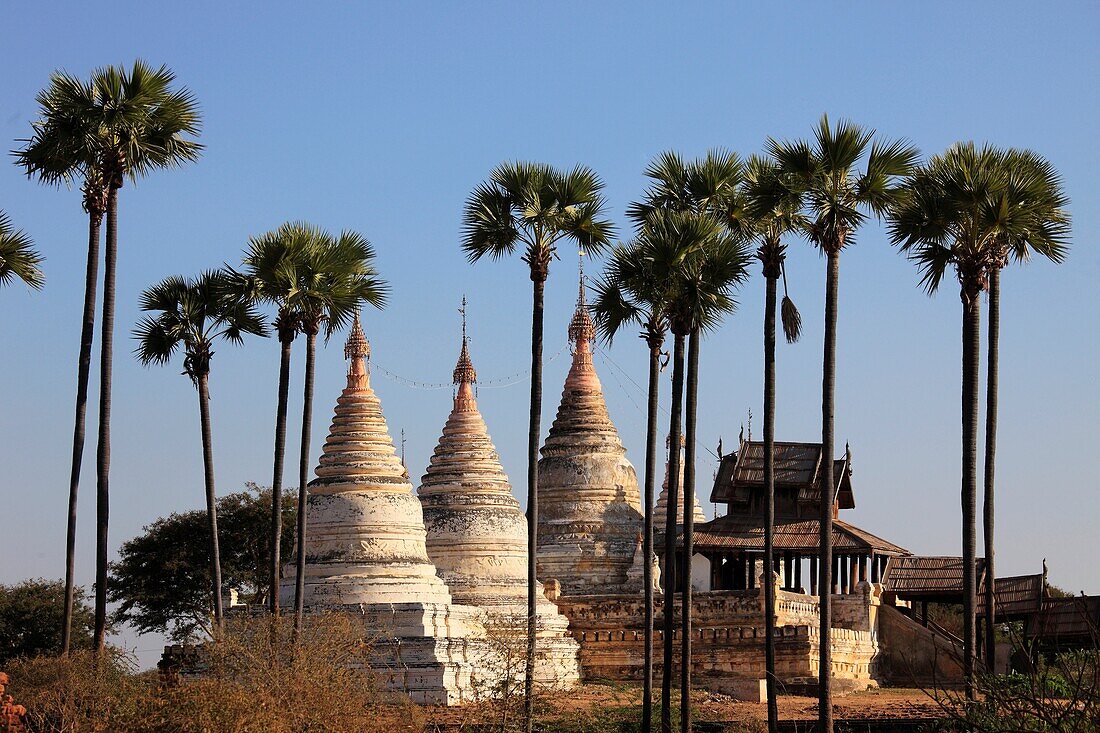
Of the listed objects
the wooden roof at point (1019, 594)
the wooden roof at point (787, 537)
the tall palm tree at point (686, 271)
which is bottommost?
the wooden roof at point (1019, 594)

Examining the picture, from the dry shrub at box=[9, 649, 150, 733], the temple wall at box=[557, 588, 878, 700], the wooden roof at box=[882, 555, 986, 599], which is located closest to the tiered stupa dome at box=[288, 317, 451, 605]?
the temple wall at box=[557, 588, 878, 700]

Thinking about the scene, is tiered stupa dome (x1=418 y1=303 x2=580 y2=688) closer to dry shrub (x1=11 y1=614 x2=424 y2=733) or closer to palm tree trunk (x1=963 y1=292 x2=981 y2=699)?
dry shrub (x1=11 y1=614 x2=424 y2=733)

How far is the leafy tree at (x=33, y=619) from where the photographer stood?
66.3 metres

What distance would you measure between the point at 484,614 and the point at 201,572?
2520 cm

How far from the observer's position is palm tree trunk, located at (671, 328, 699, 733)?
35.6 m

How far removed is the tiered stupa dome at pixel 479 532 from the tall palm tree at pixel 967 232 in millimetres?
19393

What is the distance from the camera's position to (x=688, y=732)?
115 feet

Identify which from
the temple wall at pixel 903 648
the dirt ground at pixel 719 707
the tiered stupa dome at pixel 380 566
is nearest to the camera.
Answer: the dirt ground at pixel 719 707

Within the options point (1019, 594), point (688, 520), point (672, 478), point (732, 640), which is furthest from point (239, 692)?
point (1019, 594)

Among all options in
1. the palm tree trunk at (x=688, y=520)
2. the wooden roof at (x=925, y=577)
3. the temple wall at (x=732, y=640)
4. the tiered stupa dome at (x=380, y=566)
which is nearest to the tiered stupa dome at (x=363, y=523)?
the tiered stupa dome at (x=380, y=566)

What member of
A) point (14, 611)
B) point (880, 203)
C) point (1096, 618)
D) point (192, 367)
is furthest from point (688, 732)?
point (14, 611)

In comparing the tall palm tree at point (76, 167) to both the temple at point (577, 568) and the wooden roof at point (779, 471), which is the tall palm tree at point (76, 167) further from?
the wooden roof at point (779, 471)

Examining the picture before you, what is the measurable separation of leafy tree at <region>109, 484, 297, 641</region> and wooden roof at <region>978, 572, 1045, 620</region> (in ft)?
98.1

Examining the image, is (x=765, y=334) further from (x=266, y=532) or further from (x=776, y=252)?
(x=266, y=532)
